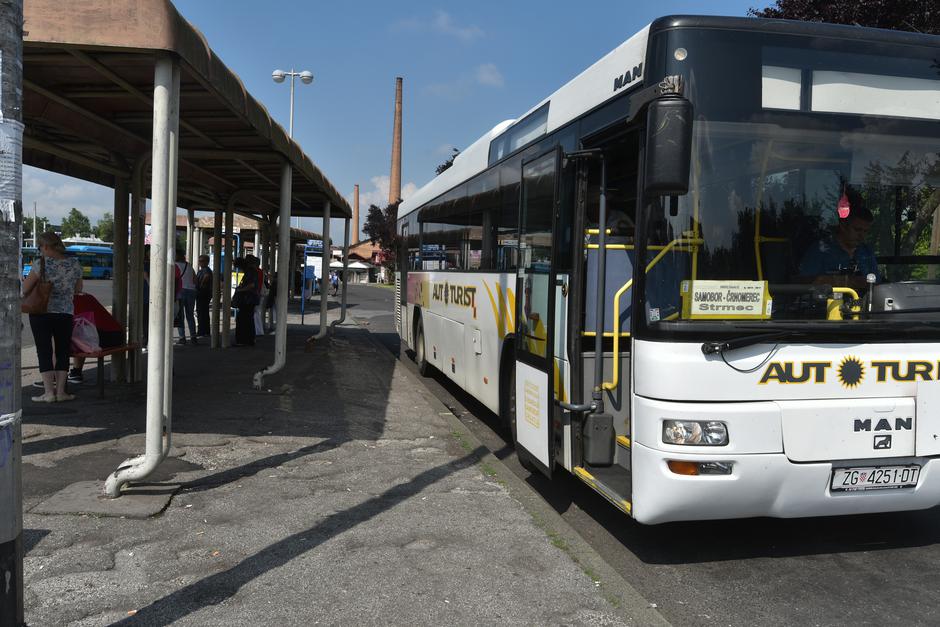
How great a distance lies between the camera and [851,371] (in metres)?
4.32

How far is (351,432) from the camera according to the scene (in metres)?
7.88

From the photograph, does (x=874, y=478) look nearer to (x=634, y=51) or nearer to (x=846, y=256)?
(x=846, y=256)

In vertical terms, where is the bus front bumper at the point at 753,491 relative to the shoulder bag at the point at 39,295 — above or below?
below

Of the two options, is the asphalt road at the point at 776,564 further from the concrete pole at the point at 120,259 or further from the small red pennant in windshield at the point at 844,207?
the concrete pole at the point at 120,259

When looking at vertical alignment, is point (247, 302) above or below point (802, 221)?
below

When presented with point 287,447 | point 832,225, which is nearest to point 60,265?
point 287,447

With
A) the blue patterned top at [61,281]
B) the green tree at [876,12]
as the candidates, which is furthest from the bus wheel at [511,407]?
the green tree at [876,12]

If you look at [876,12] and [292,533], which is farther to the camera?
[876,12]

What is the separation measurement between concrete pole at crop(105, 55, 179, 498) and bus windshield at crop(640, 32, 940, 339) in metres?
3.39

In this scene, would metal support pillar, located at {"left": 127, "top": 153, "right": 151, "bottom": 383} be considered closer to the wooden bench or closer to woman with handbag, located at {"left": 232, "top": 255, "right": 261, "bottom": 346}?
the wooden bench

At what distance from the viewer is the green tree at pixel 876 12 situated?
1201 centimetres

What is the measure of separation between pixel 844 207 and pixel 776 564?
2238 millimetres

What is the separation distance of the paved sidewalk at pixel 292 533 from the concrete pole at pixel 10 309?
2.57 feet

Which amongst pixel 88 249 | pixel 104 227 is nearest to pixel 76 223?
pixel 104 227
